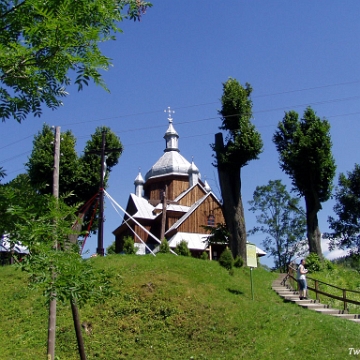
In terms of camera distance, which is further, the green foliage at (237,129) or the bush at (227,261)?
the green foliage at (237,129)

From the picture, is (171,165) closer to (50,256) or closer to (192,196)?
(192,196)

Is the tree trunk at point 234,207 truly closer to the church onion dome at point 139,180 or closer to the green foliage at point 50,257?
the green foliage at point 50,257

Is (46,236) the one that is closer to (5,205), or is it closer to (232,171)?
(5,205)

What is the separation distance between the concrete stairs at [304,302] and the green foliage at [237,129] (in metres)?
6.18

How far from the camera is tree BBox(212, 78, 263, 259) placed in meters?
22.7

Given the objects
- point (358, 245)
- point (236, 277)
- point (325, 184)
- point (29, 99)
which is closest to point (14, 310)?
point (236, 277)

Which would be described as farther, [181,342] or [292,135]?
[292,135]

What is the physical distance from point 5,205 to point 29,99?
4.47 feet

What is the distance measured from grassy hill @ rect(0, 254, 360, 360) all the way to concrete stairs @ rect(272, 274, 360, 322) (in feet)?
1.79

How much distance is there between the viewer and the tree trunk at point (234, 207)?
74.5 ft

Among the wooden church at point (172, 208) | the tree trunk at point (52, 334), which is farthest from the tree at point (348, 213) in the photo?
the tree trunk at point (52, 334)

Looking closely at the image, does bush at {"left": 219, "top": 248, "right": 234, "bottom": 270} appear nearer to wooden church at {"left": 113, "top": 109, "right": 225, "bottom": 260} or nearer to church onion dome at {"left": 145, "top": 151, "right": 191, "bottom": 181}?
wooden church at {"left": 113, "top": 109, "right": 225, "bottom": 260}

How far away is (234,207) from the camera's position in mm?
22906

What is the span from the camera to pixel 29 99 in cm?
523
